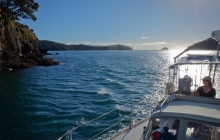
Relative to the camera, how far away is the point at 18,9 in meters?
47.6

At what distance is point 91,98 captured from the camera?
65.6ft

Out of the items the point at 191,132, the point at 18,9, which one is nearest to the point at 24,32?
the point at 18,9

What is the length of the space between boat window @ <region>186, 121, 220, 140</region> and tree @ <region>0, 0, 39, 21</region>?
159ft

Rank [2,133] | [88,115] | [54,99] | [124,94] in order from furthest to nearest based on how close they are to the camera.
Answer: [124,94]
[54,99]
[88,115]
[2,133]

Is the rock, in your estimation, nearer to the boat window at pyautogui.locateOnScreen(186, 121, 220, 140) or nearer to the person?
the person

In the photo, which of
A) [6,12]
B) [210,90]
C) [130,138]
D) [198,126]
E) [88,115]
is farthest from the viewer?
[6,12]

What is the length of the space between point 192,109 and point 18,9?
2061 inches

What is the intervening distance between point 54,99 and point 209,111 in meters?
17.3

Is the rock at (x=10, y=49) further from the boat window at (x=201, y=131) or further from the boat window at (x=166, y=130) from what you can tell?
the boat window at (x=201, y=131)

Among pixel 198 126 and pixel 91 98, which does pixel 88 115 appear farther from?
pixel 198 126

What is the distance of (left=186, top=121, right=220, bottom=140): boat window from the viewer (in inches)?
171

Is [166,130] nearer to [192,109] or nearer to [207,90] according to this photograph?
[192,109]

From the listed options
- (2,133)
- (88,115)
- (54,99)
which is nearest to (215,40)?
(88,115)

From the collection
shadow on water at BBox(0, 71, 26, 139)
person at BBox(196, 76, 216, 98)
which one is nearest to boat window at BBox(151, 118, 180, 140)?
person at BBox(196, 76, 216, 98)
